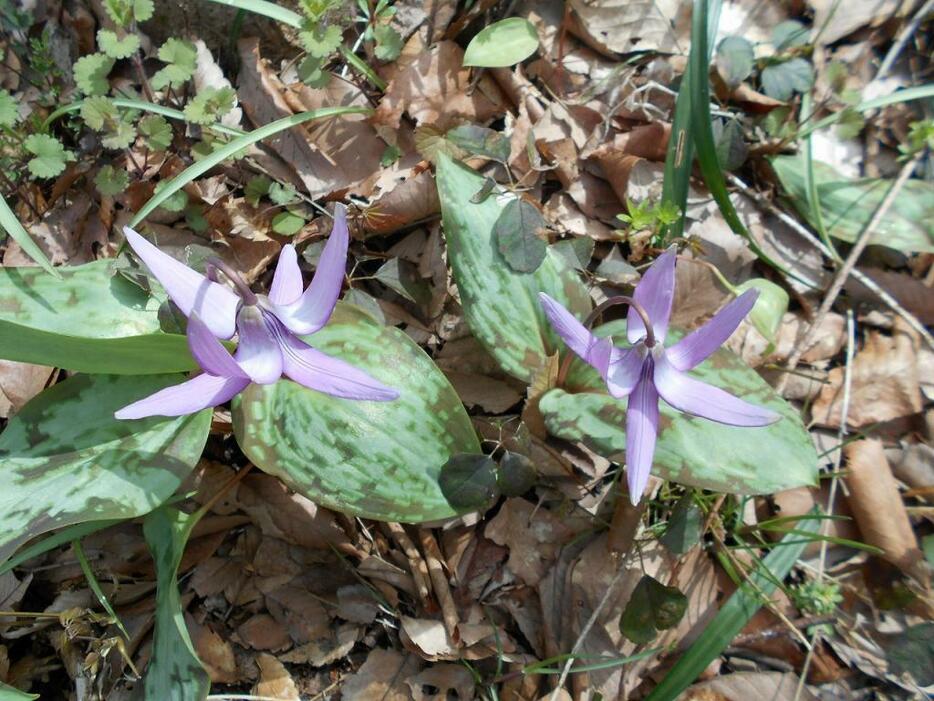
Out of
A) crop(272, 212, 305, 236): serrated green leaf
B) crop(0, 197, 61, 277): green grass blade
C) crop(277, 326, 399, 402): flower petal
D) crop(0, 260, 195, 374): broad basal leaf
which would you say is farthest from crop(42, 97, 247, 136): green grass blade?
crop(277, 326, 399, 402): flower petal

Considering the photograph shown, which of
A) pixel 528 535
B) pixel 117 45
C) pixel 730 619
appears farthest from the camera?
pixel 528 535

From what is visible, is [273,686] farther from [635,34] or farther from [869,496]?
[635,34]

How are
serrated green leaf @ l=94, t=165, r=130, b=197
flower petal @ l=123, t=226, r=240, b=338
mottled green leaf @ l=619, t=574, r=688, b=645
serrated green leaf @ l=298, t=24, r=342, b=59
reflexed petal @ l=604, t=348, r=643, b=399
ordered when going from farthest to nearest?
serrated green leaf @ l=94, t=165, r=130, b=197
serrated green leaf @ l=298, t=24, r=342, b=59
mottled green leaf @ l=619, t=574, r=688, b=645
reflexed petal @ l=604, t=348, r=643, b=399
flower petal @ l=123, t=226, r=240, b=338

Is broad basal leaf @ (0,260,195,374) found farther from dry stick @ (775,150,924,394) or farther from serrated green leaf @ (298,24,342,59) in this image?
dry stick @ (775,150,924,394)

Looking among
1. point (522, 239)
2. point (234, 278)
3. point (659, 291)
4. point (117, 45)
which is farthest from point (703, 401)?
point (117, 45)

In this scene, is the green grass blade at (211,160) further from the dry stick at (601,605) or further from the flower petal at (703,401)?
the dry stick at (601,605)

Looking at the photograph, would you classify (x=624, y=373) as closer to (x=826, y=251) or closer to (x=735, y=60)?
(x=826, y=251)
